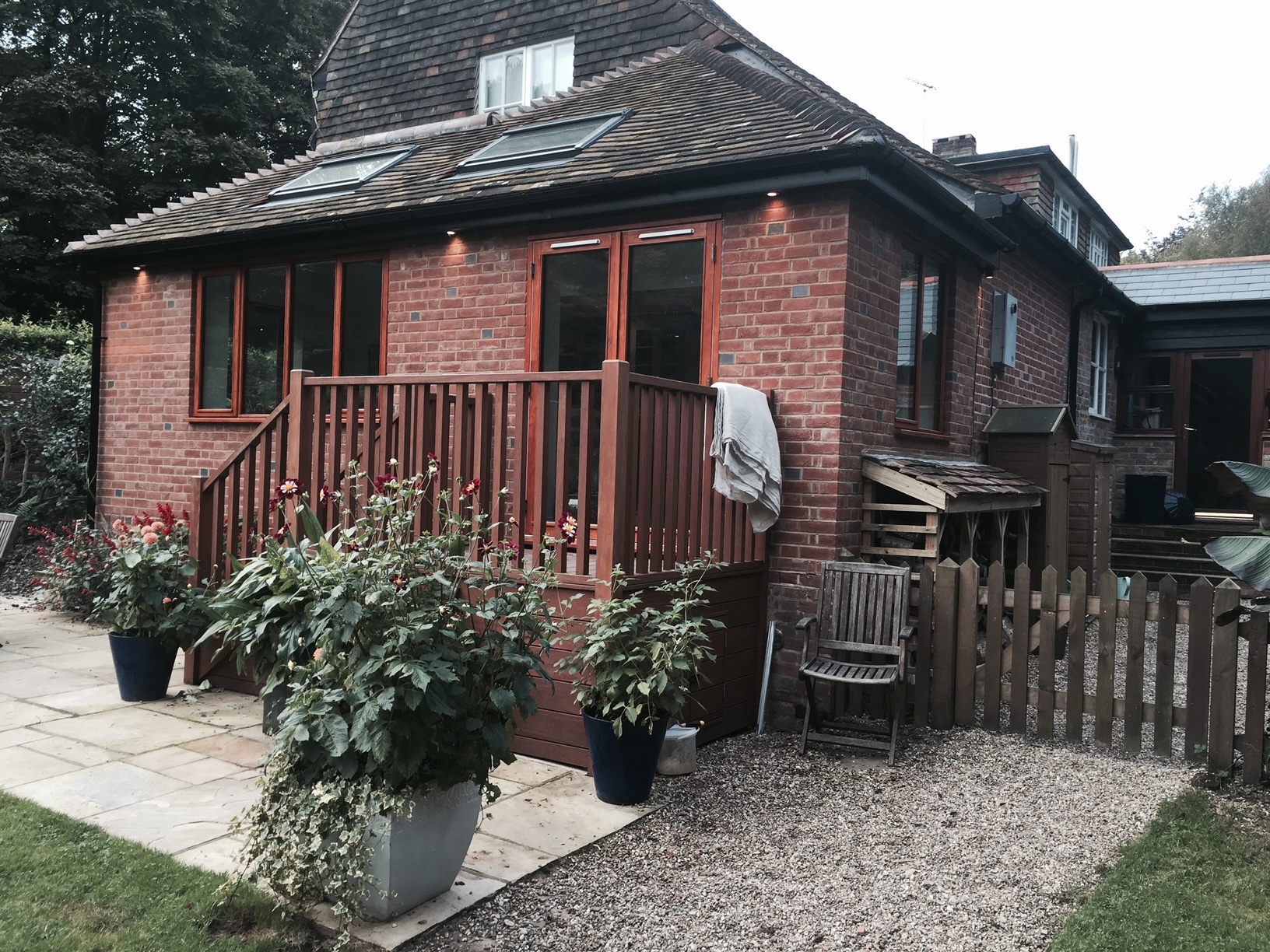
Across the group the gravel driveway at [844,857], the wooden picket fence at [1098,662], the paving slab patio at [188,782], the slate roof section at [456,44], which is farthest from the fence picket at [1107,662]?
the slate roof section at [456,44]

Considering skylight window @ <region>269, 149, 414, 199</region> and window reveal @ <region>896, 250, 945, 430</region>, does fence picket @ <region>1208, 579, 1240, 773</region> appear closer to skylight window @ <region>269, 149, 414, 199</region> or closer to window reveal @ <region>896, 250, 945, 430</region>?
window reveal @ <region>896, 250, 945, 430</region>

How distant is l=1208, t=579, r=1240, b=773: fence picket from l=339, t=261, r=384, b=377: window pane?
645cm

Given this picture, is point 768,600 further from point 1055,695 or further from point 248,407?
→ point 248,407

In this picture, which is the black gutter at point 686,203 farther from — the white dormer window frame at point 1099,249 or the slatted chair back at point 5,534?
the white dormer window frame at point 1099,249

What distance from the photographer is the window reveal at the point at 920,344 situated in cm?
746

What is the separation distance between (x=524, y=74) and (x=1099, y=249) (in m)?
11.8

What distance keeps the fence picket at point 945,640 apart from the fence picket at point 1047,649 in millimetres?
507

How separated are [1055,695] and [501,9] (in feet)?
31.4

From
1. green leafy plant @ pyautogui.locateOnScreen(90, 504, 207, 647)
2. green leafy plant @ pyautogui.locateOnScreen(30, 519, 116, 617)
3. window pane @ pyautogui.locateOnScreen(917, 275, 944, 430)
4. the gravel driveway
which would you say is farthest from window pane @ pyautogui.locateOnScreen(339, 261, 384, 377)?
the gravel driveway

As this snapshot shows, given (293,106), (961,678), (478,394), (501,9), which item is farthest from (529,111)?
(293,106)

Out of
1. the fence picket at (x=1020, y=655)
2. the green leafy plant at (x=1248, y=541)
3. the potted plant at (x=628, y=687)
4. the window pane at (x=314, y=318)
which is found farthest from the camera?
the window pane at (x=314, y=318)

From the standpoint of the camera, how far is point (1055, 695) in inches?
233

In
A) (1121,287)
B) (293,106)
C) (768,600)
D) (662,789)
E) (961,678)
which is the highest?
(293,106)

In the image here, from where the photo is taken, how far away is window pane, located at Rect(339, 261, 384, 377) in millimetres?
8555
